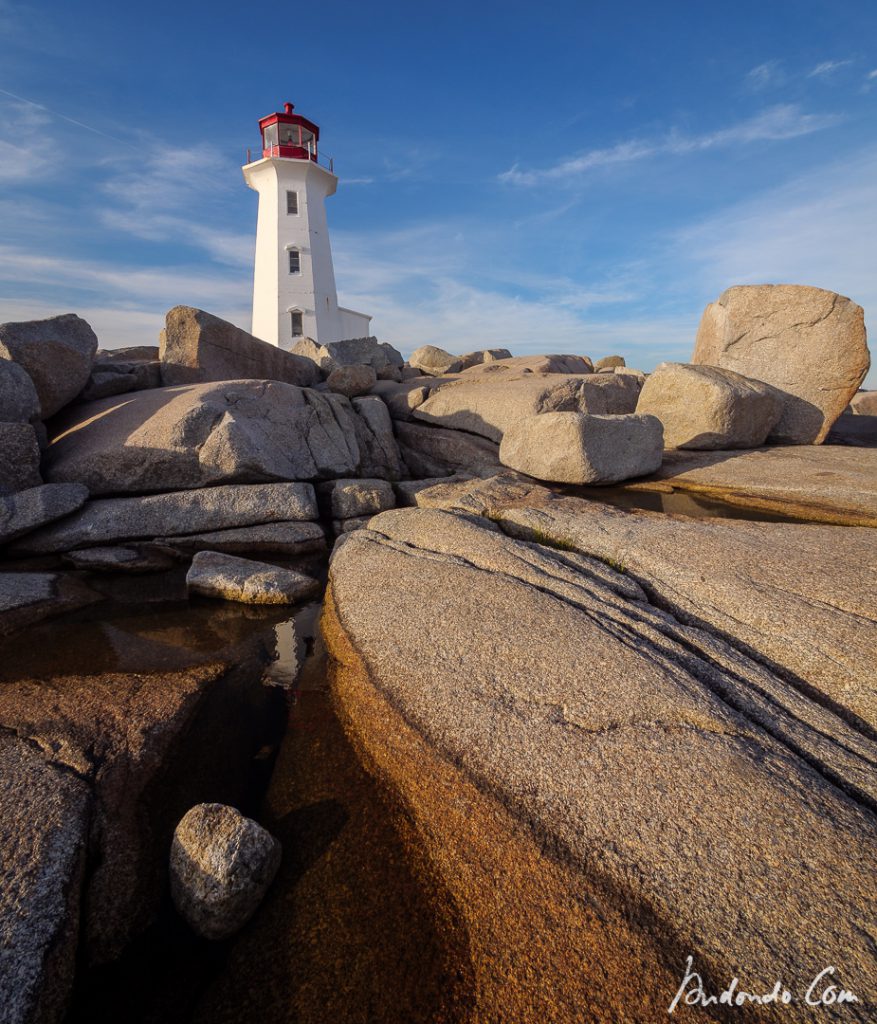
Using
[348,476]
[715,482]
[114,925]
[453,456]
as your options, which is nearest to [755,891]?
[114,925]

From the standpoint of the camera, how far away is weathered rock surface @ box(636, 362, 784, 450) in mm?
12812

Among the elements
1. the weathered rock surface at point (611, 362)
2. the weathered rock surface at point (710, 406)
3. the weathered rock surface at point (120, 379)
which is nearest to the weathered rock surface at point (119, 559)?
the weathered rock surface at point (120, 379)

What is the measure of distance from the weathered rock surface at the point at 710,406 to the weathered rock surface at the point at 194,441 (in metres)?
8.43

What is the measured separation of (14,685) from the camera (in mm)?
5324

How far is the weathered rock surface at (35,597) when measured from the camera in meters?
6.89

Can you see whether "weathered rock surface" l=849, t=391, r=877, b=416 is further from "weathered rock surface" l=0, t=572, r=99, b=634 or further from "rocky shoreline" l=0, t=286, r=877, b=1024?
"weathered rock surface" l=0, t=572, r=99, b=634

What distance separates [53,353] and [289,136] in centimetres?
3588

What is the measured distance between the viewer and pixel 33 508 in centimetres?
859

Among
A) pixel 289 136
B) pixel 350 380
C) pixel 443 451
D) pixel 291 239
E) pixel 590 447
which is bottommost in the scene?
pixel 443 451

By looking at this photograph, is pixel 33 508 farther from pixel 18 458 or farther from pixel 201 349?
pixel 201 349

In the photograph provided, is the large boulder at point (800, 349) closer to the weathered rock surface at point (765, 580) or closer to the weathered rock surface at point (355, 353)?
the weathered rock surface at point (765, 580)

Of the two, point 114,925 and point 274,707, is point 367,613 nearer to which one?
point 274,707

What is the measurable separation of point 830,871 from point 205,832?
3.71 meters

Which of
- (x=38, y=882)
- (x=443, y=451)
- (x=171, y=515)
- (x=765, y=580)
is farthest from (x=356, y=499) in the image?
(x=38, y=882)
